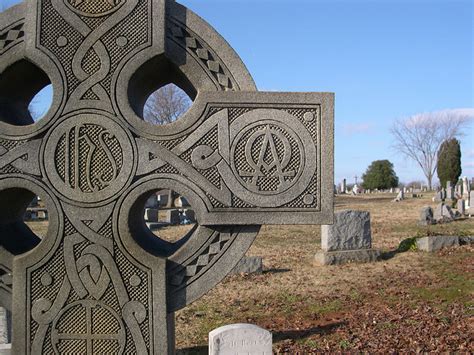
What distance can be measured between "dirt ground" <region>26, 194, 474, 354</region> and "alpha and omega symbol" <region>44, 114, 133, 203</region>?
2.74m

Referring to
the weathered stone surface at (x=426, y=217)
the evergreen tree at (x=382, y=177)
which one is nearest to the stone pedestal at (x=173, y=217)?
the weathered stone surface at (x=426, y=217)

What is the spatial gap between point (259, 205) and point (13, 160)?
1.95 m

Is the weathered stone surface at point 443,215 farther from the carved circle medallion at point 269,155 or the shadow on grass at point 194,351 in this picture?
the carved circle medallion at point 269,155

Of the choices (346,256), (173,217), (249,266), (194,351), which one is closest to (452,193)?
(173,217)

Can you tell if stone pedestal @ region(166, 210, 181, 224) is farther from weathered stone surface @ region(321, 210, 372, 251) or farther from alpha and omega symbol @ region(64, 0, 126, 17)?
alpha and omega symbol @ region(64, 0, 126, 17)

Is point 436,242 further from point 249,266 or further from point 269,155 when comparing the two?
point 269,155

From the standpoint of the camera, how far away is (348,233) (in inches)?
413

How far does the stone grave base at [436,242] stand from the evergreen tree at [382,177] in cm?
4611

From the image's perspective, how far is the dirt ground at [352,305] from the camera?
18.1 feet

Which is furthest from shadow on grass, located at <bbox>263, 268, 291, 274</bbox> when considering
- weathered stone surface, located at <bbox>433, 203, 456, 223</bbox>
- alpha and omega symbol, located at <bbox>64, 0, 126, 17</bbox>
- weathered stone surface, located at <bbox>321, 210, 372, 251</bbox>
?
weathered stone surface, located at <bbox>433, 203, 456, 223</bbox>

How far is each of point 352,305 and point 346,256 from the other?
130 inches

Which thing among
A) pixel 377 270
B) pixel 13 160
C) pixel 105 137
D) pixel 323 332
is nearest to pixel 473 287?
pixel 377 270

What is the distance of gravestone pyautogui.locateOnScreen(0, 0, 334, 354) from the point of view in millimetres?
3566

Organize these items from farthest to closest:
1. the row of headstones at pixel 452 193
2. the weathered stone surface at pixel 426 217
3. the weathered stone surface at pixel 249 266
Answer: the row of headstones at pixel 452 193
the weathered stone surface at pixel 426 217
the weathered stone surface at pixel 249 266
